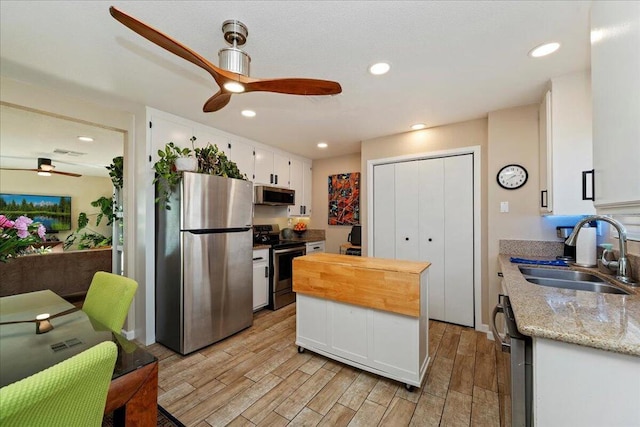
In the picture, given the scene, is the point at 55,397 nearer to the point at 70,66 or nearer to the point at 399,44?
the point at 399,44

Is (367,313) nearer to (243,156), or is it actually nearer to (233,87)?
(233,87)

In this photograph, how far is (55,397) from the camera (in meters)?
0.61

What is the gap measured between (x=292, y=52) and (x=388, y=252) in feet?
8.67

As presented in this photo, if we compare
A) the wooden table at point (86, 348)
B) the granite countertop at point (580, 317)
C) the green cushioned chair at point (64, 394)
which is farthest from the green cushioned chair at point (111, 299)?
the granite countertop at point (580, 317)

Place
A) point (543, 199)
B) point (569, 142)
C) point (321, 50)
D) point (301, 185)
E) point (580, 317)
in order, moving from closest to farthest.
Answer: point (580, 317) < point (321, 50) < point (569, 142) < point (543, 199) < point (301, 185)

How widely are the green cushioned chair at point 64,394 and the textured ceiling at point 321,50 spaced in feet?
5.31

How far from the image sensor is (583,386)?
0.84 meters

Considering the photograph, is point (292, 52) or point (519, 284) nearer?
point (519, 284)

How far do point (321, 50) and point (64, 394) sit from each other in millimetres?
1985

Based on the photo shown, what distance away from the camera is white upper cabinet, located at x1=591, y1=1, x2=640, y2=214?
2.70ft

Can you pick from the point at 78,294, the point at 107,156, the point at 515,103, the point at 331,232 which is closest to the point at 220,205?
the point at 331,232

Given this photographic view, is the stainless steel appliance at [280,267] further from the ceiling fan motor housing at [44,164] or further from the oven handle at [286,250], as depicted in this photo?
the ceiling fan motor housing at [44,164]

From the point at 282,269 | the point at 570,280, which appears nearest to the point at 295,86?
the point at 570,280

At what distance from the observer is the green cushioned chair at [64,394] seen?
0.54 metres
